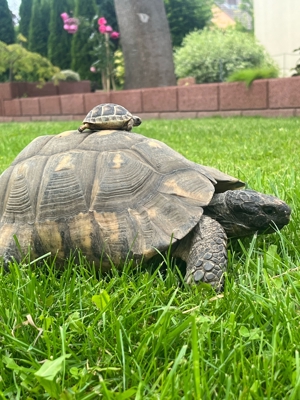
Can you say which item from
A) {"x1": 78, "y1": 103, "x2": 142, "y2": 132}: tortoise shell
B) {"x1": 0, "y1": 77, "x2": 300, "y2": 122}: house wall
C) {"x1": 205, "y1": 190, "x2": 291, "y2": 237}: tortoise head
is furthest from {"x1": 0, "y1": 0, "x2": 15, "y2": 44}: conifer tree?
{"x1": 205, "y1": 190, "x2": 291, "y2": 237}: tortoise head

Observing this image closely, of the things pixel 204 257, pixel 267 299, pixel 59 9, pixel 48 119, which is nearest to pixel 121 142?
pixel 204 257

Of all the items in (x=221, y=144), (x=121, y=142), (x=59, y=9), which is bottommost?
(x=221, y=144)

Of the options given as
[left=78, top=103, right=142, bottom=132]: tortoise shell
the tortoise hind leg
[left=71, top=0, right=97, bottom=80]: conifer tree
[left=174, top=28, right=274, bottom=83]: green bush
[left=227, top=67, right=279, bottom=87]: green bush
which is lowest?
the tortoise hind leg

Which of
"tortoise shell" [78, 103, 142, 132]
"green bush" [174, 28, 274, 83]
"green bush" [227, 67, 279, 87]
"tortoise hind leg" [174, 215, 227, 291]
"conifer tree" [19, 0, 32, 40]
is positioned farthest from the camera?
"conifer tree" [19, 0, 32, 40]

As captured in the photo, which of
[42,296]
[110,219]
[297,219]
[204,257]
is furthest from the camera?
[297,219]

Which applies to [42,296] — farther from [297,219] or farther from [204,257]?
[297,219]

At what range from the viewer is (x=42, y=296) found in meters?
1.61

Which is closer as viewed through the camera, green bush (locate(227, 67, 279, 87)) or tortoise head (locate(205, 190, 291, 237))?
tortoise head (locate(205, 190, 291, 237))

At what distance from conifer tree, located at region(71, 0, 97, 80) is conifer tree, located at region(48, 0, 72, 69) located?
46.1 inches

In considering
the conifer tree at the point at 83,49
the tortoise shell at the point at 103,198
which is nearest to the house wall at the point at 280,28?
the conifer tree at the point at 83,49

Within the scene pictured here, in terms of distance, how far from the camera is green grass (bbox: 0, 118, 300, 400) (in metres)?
1.13

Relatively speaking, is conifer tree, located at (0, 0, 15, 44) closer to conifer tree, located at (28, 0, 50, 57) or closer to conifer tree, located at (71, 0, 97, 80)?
conifer tree, located at (28, 0, 50, 57)

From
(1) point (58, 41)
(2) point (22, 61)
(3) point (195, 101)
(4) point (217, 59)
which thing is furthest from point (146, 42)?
(1) point (58, 41)

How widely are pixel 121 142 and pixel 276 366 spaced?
4.21 ft
